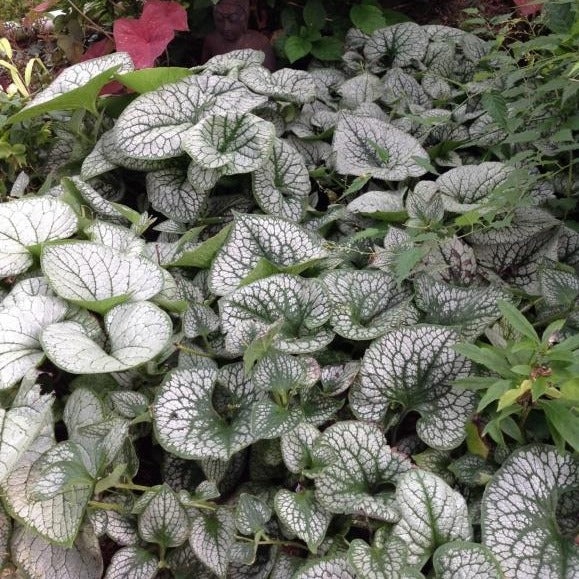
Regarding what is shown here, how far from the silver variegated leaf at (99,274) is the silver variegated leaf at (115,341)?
50mm

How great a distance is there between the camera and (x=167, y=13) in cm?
187

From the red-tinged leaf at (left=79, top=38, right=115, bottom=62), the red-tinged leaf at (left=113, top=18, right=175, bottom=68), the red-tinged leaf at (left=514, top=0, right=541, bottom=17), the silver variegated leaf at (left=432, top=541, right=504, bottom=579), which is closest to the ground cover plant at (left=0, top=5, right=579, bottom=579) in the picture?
the silver variegated leaf at (left=432, top=541, right=504, bottom=579)

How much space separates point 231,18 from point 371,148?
26.1 inches

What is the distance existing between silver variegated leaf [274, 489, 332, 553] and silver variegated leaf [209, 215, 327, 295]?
46 cm

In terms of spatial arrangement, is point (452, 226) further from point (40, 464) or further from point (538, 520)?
point (40, 464)

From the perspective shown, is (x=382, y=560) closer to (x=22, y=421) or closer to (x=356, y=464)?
(x=356, y=464)

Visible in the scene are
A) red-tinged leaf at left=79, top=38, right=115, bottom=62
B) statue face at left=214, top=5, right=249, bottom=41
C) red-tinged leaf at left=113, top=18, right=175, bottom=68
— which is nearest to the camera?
red-tinged leaf at left=113, top=18, right=175, bottom=68

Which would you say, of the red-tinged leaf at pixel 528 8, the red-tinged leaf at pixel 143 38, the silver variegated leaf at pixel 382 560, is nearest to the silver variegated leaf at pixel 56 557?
the silver variegated leaf at pixel 382 560

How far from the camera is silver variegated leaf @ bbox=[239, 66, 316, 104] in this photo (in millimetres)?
1690

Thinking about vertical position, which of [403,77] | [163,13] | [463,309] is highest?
[163,13]

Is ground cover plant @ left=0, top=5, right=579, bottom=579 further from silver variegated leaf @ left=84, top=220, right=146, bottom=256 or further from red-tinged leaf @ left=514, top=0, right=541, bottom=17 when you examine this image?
red-tinged leaf @ left=514, top=0, right=541, bottom=17

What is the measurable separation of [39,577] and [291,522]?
0.45 metres

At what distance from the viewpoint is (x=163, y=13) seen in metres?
1.88

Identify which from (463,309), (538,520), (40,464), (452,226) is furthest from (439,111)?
(40,464)
